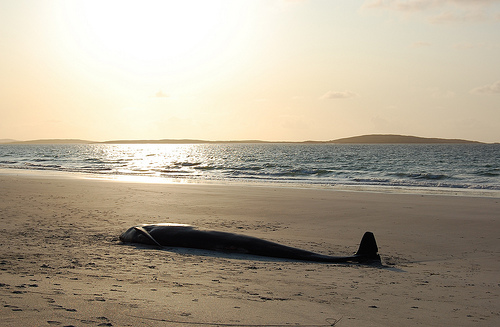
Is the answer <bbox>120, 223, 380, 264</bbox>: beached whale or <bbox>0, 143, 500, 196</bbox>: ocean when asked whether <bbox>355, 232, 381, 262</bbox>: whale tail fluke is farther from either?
<bbox>0, 143, 500, 196</bbox>: ocean

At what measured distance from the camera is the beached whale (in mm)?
6285

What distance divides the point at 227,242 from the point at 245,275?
1.60 meters

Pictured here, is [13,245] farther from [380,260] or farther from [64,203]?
[64,203]

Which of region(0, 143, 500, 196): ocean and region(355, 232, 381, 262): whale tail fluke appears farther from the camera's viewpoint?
region(0, 143, 500, 196): ocean

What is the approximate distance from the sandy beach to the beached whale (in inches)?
8.6

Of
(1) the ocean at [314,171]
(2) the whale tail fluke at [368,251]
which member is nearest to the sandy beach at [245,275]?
(2) the whale tail fluke at [368,251]

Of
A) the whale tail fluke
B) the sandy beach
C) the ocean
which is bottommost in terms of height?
the sandy beach

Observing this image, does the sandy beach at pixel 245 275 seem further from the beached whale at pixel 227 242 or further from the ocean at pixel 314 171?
the ocean at pixel 314 171

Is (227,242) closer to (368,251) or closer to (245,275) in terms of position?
(245,275)

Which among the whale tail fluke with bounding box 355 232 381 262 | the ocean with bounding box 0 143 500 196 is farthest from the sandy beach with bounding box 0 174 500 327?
the ocean with bounding box 0 143 500 196

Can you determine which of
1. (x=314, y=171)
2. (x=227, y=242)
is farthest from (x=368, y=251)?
(x=314, y=171)

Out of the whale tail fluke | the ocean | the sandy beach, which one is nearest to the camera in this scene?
the sandy beach

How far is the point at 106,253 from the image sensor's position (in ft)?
20.9

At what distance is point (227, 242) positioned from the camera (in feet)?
22.8
